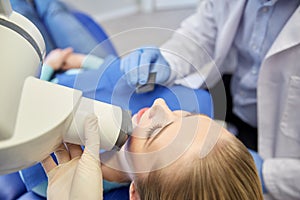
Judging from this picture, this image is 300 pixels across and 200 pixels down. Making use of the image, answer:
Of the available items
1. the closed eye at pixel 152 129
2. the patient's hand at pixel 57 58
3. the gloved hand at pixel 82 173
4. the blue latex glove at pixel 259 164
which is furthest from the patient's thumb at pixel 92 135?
the patient's hand at pixel 57 58

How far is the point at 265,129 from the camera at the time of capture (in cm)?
103

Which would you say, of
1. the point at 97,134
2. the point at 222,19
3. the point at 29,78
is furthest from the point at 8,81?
the point at 222,19

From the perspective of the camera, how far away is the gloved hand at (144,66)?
0.82m

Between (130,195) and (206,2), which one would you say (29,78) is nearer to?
(130,195)

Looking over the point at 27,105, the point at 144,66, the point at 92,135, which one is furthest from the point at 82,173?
the point at 144,66

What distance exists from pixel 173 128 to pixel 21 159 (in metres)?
0.28

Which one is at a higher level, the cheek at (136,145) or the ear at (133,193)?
the cheek at (136,145)

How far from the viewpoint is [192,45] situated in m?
0.92

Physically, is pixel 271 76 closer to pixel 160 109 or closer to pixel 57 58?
pixel 160 109

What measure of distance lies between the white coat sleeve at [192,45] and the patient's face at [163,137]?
0.43 feet

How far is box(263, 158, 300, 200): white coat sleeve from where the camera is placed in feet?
3.06

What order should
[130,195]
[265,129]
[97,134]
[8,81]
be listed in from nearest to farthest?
[8,81] < [97,134] < [130,195] < [265,129]

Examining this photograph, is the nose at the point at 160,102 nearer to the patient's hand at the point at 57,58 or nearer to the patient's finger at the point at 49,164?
the patient's finger at the point at 49,164

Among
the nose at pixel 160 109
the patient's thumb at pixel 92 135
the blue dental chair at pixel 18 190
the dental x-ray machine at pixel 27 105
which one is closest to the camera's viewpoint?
the dental x-ray machine at pixel 27 105
